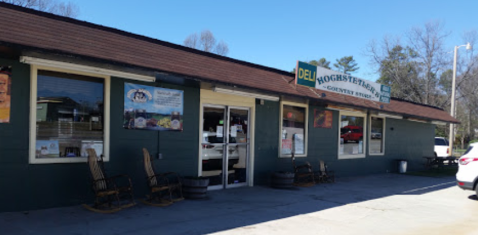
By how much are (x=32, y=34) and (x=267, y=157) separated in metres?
7.05

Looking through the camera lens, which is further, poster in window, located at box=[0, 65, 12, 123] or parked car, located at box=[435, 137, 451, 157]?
parked car, located at box=[435, 137, 451, 157]

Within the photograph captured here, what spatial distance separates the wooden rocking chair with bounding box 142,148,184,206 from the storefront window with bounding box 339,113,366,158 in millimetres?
7633

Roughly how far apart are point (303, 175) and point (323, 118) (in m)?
2.69

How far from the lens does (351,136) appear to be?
1458cm

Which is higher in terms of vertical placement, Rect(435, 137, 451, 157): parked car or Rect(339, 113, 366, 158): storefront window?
Rect(339, 113, 366, 158): storefront window

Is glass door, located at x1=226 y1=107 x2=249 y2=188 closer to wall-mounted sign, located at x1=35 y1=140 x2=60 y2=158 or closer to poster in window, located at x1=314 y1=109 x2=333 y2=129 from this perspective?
poster in window, located at x1=314 y1=109 x2=333 y2=129

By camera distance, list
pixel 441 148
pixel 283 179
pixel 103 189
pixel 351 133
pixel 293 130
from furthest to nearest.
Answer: pixel 441 148
pixel 351 133
pixel 293 130
pixel 283 179
pixel 103 189

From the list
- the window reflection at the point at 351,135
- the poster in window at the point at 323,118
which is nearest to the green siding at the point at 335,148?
the poster in window at the point at 323,118

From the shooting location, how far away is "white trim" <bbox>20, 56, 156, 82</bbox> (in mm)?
6138

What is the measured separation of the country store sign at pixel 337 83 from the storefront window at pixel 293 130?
980 millimetres

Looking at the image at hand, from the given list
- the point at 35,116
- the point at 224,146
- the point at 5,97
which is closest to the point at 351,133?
the point at 224,146

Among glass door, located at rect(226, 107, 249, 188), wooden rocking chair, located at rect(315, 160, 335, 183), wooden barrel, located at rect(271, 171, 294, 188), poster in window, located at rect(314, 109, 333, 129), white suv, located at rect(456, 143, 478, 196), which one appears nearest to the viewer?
white suv, located at rect(456, 143, 478, 196)

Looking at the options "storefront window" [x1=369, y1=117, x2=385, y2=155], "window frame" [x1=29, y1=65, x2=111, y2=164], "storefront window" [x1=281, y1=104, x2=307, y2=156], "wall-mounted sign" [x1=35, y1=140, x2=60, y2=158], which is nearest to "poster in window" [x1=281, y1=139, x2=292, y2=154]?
"storefront window" [x1=281, y1=104, x2=307, y2=156]

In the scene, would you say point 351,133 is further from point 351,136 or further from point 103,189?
point 103,189
